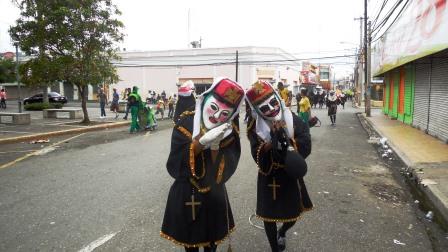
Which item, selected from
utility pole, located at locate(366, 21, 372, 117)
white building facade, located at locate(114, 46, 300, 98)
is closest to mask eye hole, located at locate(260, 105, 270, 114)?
utility pole, located at locate(366, 21, 372, 117)

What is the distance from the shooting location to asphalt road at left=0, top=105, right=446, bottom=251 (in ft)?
14.3

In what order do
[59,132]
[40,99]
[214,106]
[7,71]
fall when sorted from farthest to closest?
[7,71] < [40,99] < [59,132] < [214,106]

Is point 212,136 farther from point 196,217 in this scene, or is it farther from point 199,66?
point 199,66

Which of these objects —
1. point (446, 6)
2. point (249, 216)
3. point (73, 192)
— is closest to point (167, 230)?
point (249, 216)

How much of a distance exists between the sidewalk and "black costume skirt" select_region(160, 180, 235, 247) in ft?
12.1

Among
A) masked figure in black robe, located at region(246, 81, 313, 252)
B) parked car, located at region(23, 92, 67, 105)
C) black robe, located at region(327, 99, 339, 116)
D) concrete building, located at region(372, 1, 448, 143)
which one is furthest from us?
parked car, located at region(23, 92, 67, 105)

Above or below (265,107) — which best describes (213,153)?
below

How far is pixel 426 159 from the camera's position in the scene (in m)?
8.91

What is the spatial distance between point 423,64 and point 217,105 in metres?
14.2

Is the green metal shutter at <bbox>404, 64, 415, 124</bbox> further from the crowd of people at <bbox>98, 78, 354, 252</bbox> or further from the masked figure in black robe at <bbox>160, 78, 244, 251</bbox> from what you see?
the masked figure in black robe at <bbox>160, 78, 244, 251</bbox>

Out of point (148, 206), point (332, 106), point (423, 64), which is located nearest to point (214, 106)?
point (148, 206)

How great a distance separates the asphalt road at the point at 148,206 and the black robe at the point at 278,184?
71 cm

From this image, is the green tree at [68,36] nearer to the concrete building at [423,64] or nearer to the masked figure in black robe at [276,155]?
the concrete building at [423,64]

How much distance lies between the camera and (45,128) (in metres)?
15.5
